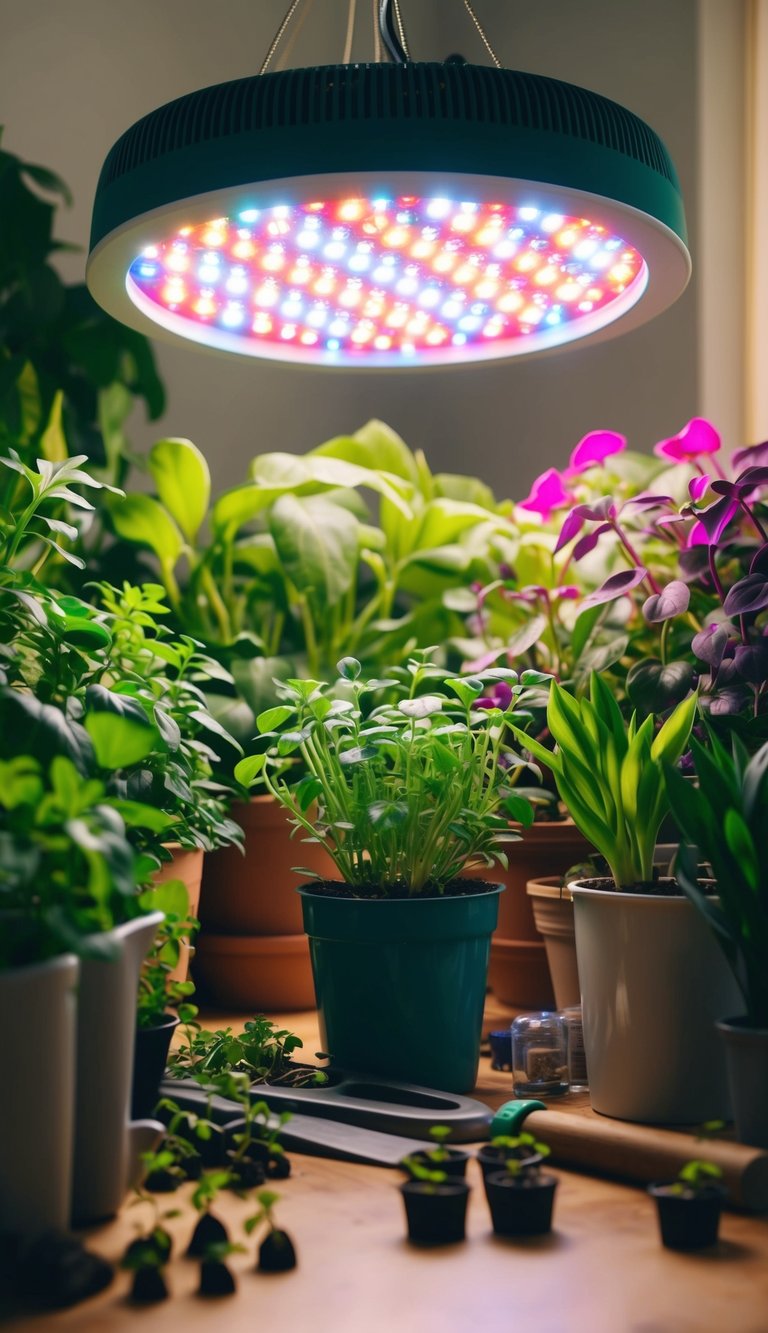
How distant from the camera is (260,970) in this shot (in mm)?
1264

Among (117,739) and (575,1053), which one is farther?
(575,1053)

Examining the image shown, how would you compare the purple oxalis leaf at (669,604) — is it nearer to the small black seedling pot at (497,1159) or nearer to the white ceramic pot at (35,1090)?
the small black seedling pot at (497,1159)

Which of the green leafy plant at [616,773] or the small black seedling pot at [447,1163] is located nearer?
the small black seedling pot at [447,1163]

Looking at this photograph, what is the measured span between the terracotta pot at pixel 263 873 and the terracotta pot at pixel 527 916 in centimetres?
20

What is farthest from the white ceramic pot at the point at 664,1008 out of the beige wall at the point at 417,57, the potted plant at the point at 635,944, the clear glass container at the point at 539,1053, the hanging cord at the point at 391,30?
the beige wall at the point at 417,57

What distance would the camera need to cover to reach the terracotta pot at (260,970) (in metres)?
1.25

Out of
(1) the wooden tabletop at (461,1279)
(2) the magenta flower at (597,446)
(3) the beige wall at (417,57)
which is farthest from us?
(3) the beige wall at (417,57)

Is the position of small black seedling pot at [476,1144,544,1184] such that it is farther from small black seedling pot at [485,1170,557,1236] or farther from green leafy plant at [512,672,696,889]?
green leafy plant at [512,672,696,889]

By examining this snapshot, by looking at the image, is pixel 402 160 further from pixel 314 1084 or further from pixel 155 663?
pixel 314 1084

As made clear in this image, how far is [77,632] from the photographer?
A: 0.88m

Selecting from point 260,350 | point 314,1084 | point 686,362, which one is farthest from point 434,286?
point 686,362

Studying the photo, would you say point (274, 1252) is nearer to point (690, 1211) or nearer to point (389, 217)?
point (690, 1211)

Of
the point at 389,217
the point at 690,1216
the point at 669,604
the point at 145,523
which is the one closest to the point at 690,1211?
the point at 690,1216

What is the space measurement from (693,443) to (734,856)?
56cm
